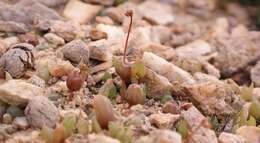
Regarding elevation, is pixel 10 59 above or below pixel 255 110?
above

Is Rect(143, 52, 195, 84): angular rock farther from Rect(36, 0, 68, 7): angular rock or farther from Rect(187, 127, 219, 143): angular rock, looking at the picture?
Rect(36, 0, 68, 7): angular rock

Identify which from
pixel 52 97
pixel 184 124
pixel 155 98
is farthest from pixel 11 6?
pixel 184 124

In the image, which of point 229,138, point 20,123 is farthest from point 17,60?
point 229,138

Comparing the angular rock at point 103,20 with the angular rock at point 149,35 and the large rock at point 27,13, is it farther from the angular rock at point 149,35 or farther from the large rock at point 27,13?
the large rock at point 27,13

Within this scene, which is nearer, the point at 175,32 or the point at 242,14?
the point at 175,32

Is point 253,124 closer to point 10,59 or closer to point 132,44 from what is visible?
point 132,44

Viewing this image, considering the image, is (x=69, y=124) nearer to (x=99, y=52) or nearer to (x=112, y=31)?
(x=99, y=52)

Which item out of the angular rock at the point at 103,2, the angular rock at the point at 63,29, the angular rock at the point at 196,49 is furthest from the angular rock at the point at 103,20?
the angular rock at the point at 196,49
